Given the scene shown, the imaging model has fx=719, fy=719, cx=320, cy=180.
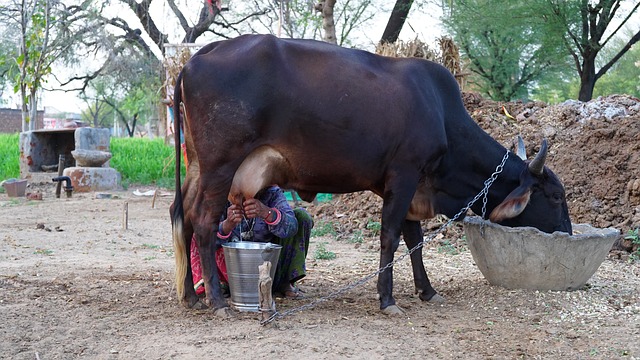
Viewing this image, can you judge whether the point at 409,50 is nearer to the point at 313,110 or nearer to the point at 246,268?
the point at 313,110

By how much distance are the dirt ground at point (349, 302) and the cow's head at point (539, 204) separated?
526 mm

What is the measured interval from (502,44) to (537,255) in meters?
12.3

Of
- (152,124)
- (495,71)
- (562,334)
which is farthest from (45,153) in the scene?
(152,124)

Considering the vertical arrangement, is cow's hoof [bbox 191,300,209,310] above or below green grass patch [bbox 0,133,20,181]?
below

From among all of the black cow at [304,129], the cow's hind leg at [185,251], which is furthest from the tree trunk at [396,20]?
the cow's hind leg at [185,251]

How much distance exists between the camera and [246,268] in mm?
4648

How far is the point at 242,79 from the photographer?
4570mm

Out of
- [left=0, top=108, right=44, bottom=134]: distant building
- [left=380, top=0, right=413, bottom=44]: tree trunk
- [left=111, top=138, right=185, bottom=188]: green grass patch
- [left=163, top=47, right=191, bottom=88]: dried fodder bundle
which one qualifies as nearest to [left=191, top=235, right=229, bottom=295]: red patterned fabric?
[left=163, top=47, right=191, bottom=88]: dried fodder bundle

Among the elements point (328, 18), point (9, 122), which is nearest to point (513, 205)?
point (328, 18)

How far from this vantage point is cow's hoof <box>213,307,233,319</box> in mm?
4566

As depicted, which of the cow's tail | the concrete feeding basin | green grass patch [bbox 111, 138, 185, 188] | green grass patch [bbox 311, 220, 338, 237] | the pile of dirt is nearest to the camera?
the cow's tail

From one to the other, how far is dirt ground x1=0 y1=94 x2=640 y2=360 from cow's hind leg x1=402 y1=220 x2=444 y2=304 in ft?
0.47

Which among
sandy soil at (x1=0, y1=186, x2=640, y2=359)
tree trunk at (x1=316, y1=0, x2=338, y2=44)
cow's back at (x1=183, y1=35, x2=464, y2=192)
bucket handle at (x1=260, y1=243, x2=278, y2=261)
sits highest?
tree trunk at (x1=316, y1=0, x2=338, y2=44)

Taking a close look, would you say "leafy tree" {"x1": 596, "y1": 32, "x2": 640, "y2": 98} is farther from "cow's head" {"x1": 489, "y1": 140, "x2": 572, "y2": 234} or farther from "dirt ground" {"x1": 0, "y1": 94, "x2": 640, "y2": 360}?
"cow's head" {"x1": 489, "y1": 140, "x2": 572, "y2": 234}
